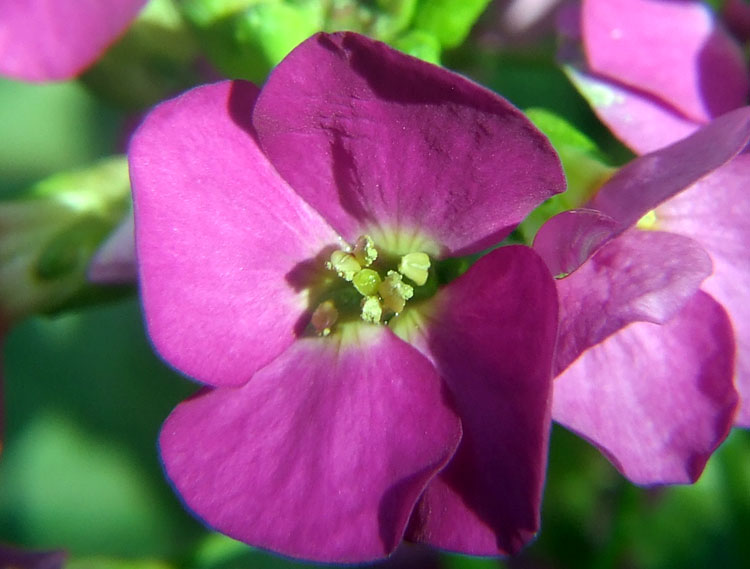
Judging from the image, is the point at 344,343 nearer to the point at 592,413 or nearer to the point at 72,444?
the point at 592,413

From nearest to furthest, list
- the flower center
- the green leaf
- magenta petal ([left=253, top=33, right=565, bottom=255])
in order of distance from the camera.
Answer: magenta petal ([left=253, top=33, right=565, bottom=255]), the flower center, the green leaf

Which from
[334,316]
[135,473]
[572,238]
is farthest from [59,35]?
[135,473]

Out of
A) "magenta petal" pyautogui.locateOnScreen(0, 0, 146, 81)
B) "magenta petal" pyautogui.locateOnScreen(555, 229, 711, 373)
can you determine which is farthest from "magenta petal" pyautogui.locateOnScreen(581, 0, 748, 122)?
"magenta petal" pyautogui.locateOnScreen(0, 0, 146, 81)

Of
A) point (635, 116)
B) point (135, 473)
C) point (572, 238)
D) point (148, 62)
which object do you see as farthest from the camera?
point (135, 473)

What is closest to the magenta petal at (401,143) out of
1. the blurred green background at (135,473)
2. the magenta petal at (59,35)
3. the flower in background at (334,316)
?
the flower in background at (334,316)

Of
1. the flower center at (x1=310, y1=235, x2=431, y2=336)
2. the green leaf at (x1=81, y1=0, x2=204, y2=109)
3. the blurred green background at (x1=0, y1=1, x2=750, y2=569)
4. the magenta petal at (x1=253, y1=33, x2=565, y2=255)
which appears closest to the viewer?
the magenta petal at (x1=253, y1=33, x2=565, y2=255)

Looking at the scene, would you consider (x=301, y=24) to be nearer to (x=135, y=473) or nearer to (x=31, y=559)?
(x=31, y=559)

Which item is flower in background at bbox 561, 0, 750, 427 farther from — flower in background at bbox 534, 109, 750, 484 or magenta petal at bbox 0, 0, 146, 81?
magenta petal at bbox 0, 0, 146, 81
